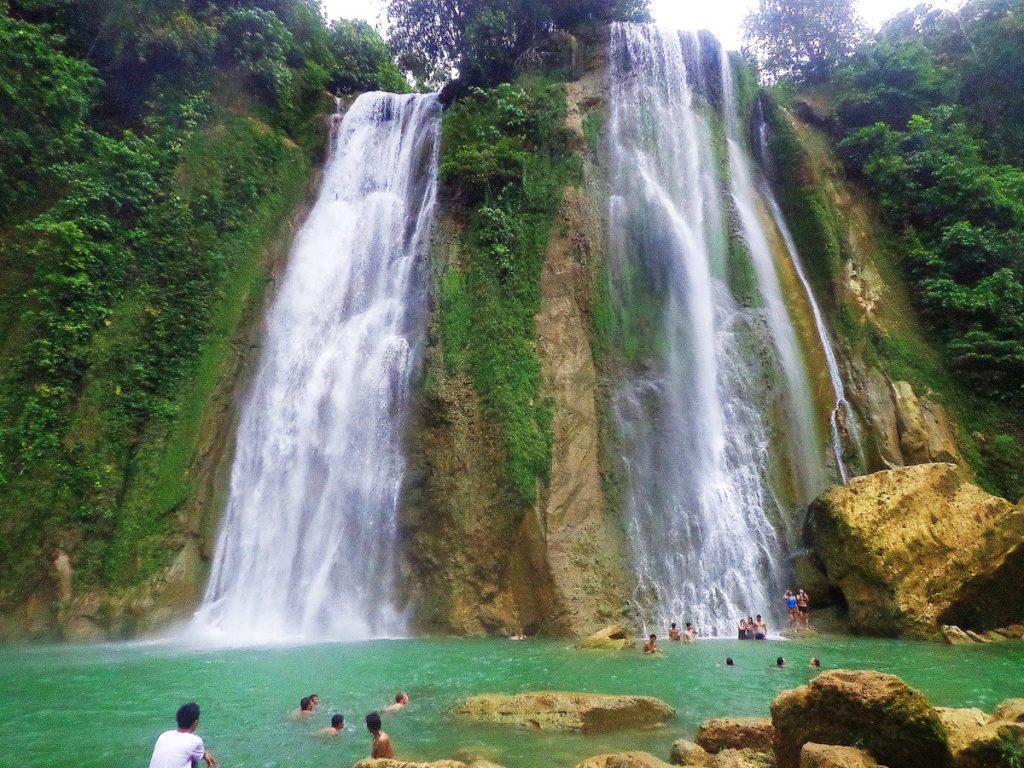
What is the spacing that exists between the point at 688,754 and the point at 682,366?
13.0 meters

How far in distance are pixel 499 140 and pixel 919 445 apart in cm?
1437

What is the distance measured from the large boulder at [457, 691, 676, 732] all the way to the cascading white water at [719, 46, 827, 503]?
10.4 meters

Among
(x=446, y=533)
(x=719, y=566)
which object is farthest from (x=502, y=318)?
(x=719, y=566)

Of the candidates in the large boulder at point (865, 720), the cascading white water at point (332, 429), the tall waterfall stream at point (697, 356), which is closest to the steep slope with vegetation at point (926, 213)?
the tall waterfall stream at point (697, 356)

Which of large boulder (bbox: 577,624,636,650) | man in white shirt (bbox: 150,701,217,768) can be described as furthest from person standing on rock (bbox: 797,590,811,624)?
man in white shirt (bbox: 150,701,217,768)

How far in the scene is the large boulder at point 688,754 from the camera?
222 inches

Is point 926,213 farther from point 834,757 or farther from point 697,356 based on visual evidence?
point 834,757

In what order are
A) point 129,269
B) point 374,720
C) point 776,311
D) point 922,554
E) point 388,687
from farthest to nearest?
1. point 776,311
2. point 129,269
3. point 922,554
4. point 388,687
5. point 374,720

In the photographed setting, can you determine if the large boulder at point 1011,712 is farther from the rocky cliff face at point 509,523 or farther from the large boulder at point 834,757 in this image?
the rocky cliff face at point 509,523

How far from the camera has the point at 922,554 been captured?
1292 centimetres

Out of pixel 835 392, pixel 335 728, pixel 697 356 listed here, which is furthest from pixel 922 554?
pixel 335 728

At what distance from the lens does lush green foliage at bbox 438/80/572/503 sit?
15797 millimetres

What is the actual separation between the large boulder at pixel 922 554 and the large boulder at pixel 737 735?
8.16m

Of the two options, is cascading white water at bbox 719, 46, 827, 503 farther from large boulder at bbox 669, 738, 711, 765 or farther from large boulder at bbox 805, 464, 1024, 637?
large boulder at bbox 669, 738, 711, 765
